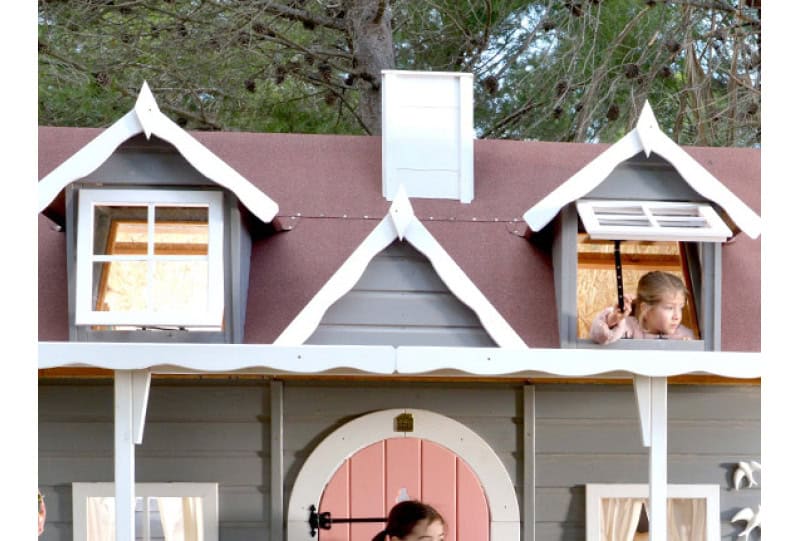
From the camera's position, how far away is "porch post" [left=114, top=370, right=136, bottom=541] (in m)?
5.95

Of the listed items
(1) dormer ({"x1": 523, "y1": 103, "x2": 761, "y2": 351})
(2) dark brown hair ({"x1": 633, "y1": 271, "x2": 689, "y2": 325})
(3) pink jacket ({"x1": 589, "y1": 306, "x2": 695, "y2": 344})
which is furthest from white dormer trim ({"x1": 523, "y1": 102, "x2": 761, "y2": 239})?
(3) pink jacket ({"x1": 589, "y1": 306, "x2": 695, "y2": 344})

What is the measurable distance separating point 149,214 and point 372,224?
145 cm

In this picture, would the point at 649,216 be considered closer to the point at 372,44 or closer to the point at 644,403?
the point at 644,403

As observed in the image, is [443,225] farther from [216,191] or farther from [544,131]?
[544,131]

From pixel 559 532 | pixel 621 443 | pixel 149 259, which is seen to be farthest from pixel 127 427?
pixel 621 443

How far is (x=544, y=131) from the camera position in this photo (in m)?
14.0

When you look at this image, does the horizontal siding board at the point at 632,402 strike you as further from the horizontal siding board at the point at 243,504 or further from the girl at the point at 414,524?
the horizontal siding board at the point at 243,504

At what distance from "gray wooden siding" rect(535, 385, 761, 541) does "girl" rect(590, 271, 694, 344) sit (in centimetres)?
65

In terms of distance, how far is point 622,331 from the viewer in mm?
6648

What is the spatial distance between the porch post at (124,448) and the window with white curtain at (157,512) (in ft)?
4.04

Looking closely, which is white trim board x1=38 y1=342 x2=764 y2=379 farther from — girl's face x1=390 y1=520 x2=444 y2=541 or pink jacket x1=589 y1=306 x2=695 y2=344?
girl's face x1=390 y1=520 x2=444 y2=541

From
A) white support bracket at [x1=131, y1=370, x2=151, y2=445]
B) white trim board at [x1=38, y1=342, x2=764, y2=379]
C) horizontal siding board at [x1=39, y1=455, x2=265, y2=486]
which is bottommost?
horizontal siding board at [x1=39, y1=455, x2=265, y2=486]

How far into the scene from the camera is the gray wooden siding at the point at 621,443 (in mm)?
7320

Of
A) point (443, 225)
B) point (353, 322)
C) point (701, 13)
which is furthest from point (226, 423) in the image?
point (701, 13)
